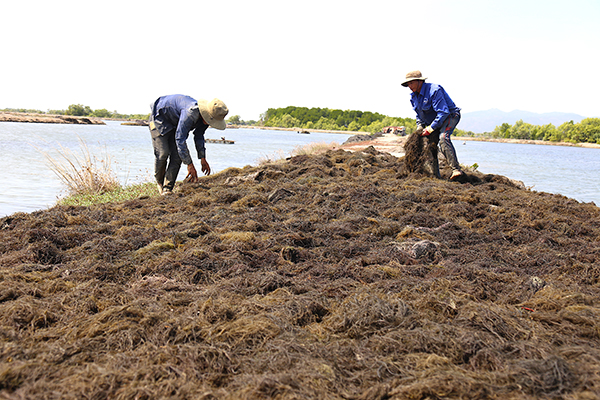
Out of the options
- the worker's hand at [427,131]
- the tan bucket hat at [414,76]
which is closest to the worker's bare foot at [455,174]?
the worker's hand at [427,131]

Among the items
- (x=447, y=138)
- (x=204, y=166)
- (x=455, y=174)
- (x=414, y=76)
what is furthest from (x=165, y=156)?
(x=455, y=174)

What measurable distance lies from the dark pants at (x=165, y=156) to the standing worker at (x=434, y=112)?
4416 mm

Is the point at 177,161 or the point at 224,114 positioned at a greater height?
the point at 224,114

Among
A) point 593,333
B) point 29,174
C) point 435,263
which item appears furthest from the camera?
point 29,174

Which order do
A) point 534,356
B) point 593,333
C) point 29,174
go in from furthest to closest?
point 29,174, point 593,333, point 534,356

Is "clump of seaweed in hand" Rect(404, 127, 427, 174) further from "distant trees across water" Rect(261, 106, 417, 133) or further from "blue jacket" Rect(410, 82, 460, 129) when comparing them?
"distant trees across water" Rect(261, 106, 417, 133)

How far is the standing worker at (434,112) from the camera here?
26.3 ft

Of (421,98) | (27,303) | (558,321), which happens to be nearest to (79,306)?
(27,303)

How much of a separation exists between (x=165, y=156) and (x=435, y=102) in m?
5.08

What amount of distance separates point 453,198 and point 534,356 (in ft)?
15.0

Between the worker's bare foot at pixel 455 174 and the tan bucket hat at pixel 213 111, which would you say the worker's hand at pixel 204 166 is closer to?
the tan bucket hat at pixel 213 111

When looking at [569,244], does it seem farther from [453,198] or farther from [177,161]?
[177,161]

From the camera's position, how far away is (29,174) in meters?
13.2

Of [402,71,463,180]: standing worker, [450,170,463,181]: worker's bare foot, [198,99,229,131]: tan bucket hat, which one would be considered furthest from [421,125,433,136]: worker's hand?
[198,99,229,131]: tan bucket hat
